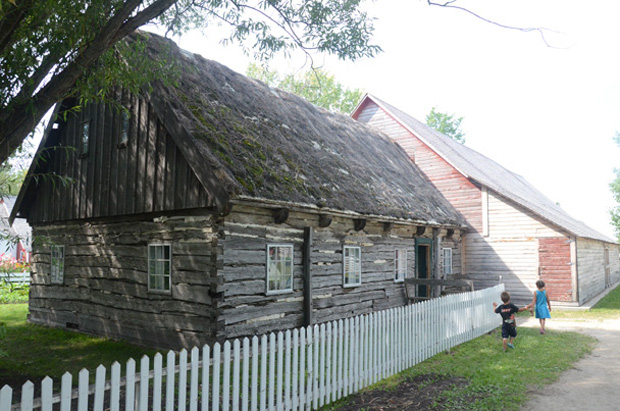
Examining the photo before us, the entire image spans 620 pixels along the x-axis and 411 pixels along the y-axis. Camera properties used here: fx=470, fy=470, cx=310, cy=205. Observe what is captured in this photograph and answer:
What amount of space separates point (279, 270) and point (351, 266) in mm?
3121

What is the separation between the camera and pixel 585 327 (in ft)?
46.2

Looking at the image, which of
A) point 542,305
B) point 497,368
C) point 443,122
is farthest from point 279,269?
point 443,122

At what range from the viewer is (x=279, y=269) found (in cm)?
1103

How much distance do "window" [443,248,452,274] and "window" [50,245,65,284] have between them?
13.9m

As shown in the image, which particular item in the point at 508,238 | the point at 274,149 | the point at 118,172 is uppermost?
the point at 274,149

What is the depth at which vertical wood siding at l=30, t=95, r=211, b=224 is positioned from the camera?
10.2m

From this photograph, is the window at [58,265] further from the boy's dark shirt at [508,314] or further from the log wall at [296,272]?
the boy's dark shirt at [508,314]

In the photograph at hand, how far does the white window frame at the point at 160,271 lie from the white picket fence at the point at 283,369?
288 centimetres

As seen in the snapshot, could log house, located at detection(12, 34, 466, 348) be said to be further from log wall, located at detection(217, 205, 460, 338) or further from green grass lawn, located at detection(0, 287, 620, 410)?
green grass lawn, located at detection(0, 287, 620, 410)

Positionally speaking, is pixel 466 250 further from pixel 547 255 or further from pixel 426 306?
pixel 426 306

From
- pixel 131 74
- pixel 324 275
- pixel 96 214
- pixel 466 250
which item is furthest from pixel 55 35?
pixel 466 250

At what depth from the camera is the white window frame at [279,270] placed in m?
10.6

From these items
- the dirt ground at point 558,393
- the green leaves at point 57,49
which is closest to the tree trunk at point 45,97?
the green leaves at point 57,49

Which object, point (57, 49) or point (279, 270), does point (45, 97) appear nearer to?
point (57, 49)
